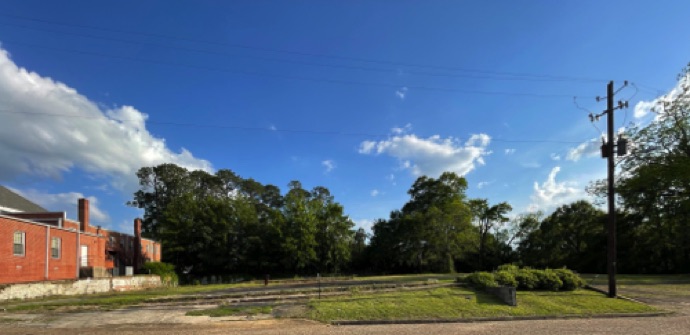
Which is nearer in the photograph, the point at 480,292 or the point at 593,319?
the point at 593,319

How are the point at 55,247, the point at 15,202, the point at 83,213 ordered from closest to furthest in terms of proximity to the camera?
the point at 55,247 → the point at 83,213 → the point at 15,202

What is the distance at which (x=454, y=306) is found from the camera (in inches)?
561

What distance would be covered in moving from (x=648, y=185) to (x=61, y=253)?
4032 cm

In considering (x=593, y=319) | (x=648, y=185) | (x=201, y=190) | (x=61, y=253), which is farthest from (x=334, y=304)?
(x=201, y=190)

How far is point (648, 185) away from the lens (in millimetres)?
30484

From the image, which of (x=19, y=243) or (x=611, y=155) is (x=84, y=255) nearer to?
(x=19, y=243)

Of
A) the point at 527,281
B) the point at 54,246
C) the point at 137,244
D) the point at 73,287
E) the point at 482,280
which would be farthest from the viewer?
the point at 137,244

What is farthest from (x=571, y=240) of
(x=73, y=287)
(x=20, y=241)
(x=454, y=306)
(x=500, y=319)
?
(x=20, y=241)

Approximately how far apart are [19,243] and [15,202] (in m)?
20.1

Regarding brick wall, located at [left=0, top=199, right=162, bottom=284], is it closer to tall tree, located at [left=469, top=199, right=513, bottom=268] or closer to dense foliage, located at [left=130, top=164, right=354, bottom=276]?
dense foliage, located at [left=130, top=164, right=354, bottom=276]

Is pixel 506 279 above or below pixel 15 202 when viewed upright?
below

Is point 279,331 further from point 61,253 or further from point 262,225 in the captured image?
point 262,225

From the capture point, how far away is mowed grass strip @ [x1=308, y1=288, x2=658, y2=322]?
1320 centimetres

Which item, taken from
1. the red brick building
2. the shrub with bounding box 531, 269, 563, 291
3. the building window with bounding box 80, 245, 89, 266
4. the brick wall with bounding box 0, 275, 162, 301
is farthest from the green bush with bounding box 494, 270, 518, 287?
the building window with bounding box 80, 245, 89, 266
